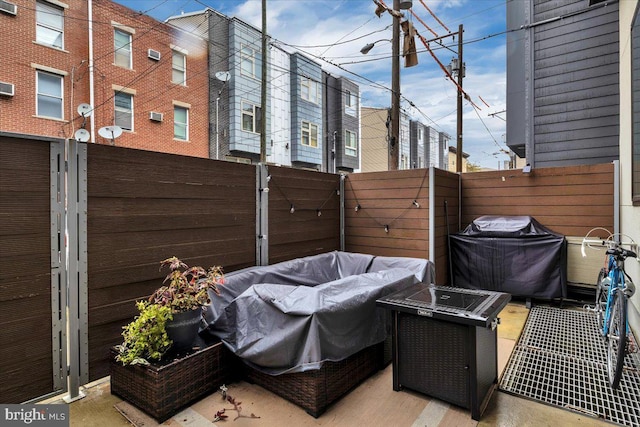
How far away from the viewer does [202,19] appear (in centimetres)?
1081

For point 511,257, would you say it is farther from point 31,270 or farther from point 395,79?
point 31,270

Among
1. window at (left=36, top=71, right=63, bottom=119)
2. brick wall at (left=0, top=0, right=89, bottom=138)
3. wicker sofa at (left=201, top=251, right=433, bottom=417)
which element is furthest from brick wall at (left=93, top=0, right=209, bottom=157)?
wicker sofa at (left=201, top=251, right=433, bottom=417)

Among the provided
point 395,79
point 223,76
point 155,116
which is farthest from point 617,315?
point 155,116

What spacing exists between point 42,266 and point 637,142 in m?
4.78

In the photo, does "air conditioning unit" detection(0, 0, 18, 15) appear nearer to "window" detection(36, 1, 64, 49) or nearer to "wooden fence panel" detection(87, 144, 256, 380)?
"window" detection(36, 1, 64, 49)

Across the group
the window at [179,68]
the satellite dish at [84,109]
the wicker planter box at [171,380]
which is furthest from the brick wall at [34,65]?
the wicker planter box at [171,380]

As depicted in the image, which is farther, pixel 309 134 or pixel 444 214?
pixel 309 134

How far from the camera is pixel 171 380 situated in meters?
2.04

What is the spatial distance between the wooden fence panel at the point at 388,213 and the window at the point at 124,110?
7568mm

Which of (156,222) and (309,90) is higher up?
(309,90)

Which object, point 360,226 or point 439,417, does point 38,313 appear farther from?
point 360,226

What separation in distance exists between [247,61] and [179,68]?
2.20 metres

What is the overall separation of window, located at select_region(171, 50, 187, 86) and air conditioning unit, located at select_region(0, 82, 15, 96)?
395cm

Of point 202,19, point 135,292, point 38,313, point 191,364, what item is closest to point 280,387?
point 191,364
